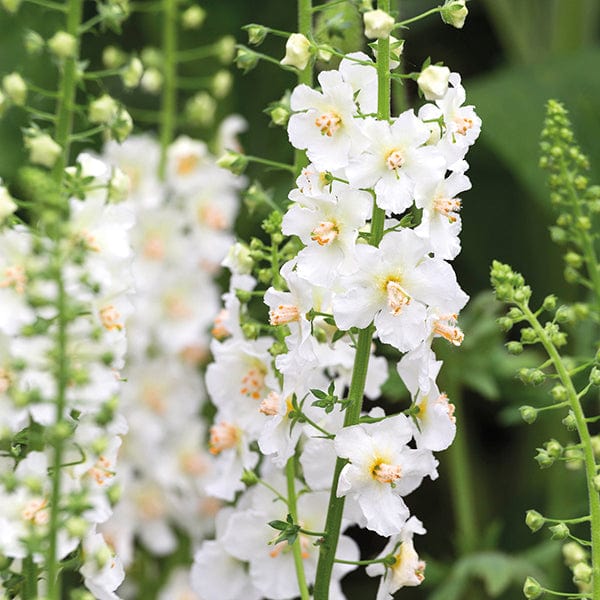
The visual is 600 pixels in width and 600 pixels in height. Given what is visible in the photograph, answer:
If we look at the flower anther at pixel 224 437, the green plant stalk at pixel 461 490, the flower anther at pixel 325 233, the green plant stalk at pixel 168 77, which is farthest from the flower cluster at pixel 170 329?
the flower anther at pixel 325 233

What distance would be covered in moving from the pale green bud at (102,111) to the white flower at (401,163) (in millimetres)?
235

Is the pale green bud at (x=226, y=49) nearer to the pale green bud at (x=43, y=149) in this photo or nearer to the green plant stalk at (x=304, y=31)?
the green plant stalk at (x=304, y=31)

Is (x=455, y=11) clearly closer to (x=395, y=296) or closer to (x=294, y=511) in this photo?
(x=395, y=296)

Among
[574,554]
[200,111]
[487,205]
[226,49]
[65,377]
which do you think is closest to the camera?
[65,377]

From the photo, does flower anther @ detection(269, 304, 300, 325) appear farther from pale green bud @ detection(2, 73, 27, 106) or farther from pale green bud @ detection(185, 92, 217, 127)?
pale green bud @ detection(185, 92, 217, 127)

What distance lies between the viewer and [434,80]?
80cm

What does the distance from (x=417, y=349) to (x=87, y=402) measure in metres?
0.23

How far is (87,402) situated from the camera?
0.74 metres

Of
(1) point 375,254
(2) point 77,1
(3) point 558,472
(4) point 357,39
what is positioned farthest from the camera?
(3) point 558,472

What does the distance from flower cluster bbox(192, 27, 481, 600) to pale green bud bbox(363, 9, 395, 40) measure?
0.05 metres

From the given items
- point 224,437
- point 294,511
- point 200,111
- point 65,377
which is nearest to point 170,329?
point 200,111

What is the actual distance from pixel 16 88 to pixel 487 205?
1217 millimetres

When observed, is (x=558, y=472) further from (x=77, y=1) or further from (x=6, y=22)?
(x=6, y=22)

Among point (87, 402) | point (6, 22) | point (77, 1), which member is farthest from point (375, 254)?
point (6, 22)
